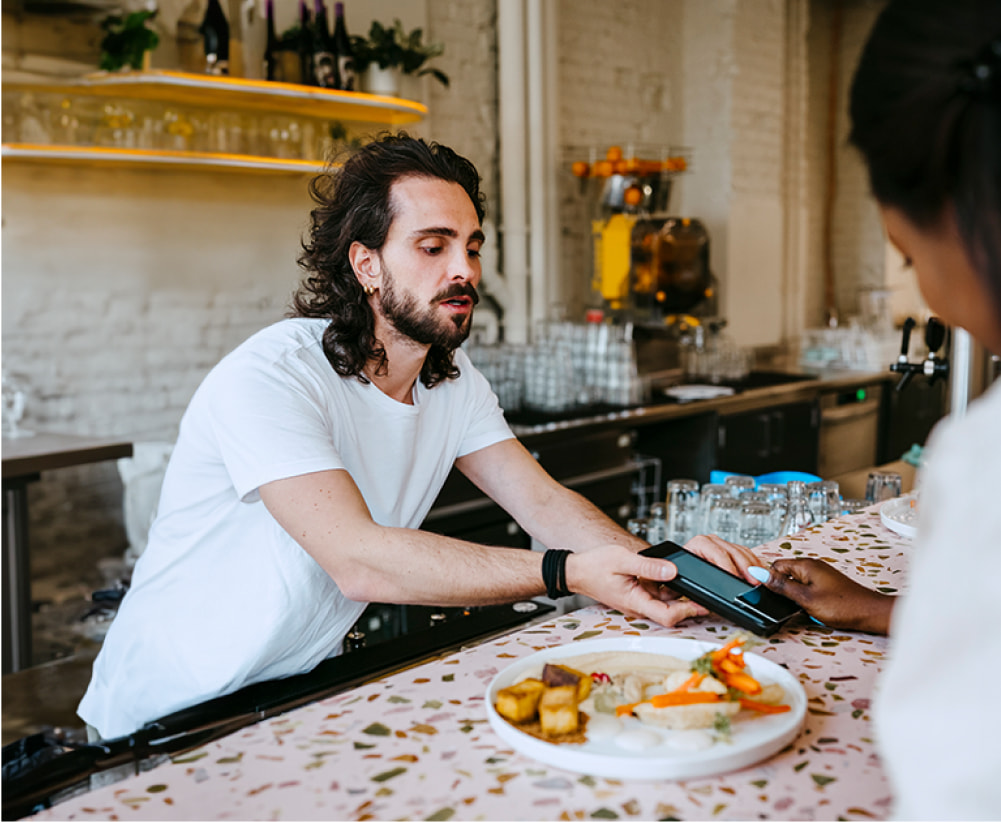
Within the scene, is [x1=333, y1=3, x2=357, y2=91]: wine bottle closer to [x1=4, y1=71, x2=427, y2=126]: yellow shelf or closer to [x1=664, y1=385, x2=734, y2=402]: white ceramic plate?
[x1=4, y1=71, x2=427, y2=126]: yellow shelf

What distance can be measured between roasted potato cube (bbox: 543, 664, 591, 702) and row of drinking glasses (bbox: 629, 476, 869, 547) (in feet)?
3.36

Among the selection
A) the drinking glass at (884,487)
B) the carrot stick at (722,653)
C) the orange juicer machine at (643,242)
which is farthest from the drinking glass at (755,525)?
the orange juicer machine at (643,242)

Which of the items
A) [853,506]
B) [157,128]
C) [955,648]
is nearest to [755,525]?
[853,506]

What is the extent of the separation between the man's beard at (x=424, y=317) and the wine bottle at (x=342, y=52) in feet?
7.89

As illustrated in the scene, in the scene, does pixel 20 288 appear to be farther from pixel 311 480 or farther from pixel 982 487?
pixel 982 487

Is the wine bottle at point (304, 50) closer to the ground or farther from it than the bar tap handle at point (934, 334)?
farther from it

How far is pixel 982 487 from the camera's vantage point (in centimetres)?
60

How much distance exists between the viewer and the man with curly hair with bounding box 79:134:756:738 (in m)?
1.56

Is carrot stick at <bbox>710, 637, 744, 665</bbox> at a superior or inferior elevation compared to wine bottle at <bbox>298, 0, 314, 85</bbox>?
inferior

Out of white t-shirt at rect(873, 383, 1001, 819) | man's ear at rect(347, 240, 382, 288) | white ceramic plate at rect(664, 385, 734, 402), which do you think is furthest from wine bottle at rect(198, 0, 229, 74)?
white t-shirt at rect(873, 383, 1001, 819)

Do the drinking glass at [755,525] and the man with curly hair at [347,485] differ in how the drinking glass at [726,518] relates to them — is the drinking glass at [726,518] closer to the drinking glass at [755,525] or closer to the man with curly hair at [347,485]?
the drinking glass at [755,525]

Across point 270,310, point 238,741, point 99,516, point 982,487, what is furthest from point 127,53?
point 982,487

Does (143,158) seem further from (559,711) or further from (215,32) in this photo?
(559,711)

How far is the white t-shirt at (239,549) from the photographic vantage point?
65.3 inches
